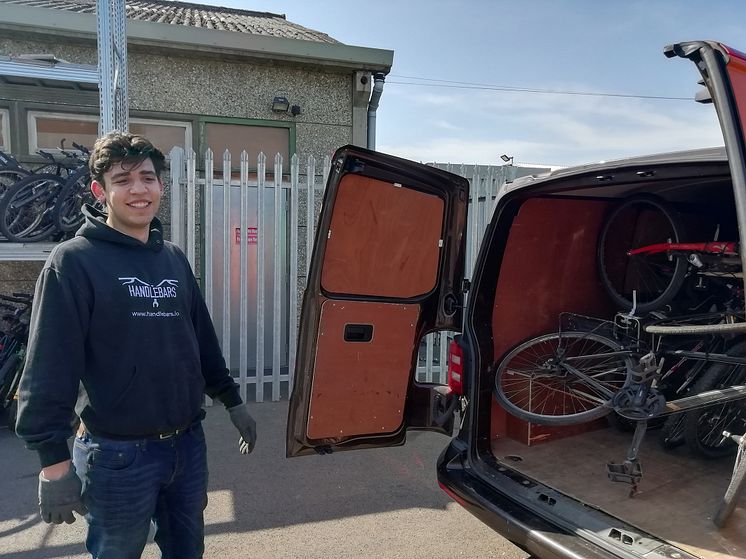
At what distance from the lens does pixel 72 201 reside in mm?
5109

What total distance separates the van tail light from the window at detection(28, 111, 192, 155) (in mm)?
5132

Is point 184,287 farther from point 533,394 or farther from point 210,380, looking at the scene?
point 533,394

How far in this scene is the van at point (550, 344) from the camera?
8.26 ft

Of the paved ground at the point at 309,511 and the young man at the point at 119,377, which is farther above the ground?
the young man at the point at 119,377

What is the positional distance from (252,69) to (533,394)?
17.9 feet

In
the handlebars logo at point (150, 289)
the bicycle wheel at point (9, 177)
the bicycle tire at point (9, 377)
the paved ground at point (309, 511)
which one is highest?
the bicycle wheel at point (9, 177)

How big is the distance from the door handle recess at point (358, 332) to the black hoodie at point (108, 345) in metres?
0.82

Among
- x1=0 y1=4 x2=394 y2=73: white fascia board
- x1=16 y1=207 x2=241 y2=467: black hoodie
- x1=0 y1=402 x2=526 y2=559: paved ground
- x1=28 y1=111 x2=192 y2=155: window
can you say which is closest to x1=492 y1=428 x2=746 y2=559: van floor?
x1=0 y1=402 x2=526 y2=559: paved ground

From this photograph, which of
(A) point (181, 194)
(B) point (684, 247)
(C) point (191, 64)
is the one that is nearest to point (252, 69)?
(C) point (191, 64)

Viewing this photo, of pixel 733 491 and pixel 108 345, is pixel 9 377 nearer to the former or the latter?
pixel 108 345

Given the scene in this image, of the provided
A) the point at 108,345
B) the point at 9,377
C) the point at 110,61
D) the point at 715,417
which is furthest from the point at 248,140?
the point at 715,417

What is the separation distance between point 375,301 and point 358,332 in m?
0.19

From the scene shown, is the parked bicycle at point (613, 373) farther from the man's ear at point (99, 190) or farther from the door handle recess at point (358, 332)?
the man's ear at point (99, 190)

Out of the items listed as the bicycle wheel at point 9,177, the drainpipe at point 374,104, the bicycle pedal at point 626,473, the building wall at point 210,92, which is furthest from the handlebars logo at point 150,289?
the drainpipe at point 374,104
